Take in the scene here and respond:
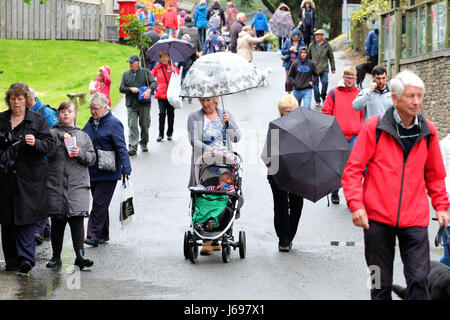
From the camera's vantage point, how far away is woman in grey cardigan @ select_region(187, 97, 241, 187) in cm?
983

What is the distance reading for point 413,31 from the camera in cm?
2352

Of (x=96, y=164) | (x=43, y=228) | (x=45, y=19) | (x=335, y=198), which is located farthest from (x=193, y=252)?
(x=45, y=19)

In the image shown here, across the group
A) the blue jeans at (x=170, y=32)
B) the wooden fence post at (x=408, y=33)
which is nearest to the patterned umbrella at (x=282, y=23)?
the blue jeans at (x=170, y=32)

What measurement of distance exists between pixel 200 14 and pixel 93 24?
576cm

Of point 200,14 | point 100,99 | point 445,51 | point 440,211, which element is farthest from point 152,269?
point 200,14

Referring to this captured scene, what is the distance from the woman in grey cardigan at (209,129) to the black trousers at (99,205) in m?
1.10

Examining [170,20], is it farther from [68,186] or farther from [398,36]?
[68,186]

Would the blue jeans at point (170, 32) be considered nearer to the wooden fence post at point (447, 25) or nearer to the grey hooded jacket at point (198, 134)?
the wooden fence post at point (447, 25)

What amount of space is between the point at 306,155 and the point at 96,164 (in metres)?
2.62

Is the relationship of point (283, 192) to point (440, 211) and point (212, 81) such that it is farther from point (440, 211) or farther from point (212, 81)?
point (440, 211)

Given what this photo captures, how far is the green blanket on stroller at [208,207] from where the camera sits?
9.36 metres

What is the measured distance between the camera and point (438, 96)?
2005 centimetres

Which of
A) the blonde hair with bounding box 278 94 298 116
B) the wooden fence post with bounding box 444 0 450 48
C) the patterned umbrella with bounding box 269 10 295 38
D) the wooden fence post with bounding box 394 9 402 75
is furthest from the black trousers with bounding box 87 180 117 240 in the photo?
the patterned umbrella with bounding box 269 10 295 38

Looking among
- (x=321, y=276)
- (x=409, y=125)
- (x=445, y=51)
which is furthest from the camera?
(x=445, y=51)
